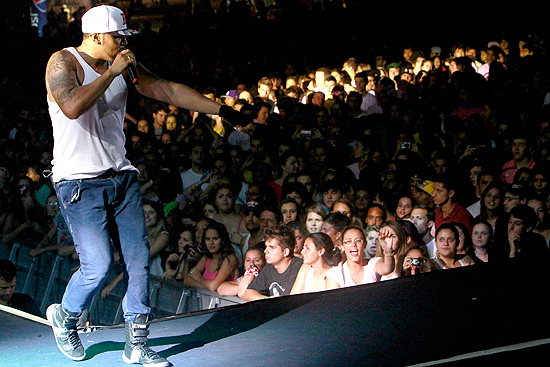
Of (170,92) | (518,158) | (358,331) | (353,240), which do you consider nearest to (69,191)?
(170,92)

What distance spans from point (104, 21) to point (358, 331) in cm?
169

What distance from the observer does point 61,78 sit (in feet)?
9.30

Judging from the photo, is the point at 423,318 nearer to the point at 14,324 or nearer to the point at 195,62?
the point at 14,324

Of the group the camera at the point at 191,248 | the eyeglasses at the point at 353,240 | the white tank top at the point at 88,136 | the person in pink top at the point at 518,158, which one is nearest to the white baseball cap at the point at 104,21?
the white tank top at the point at 88,136

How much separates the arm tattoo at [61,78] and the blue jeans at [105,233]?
38 centimetres

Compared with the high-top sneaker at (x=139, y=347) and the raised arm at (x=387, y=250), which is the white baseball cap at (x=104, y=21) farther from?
the raised arm at (x=387, y=250)

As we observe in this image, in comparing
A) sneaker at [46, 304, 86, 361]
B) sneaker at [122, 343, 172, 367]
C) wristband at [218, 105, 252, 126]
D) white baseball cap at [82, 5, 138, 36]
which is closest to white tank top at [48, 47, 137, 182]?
white baseball cap at [82, 5, 138, 36]

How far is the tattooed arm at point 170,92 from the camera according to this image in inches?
127

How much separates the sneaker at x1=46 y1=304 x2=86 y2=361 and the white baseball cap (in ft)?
3.85

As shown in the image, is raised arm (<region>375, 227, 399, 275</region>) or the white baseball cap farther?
raised arm (<region>375, 227, 399, 275</region>)

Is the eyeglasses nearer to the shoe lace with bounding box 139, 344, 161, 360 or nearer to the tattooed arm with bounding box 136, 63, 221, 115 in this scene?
the tattooed arm with bounding box 136, 63, 221, 115

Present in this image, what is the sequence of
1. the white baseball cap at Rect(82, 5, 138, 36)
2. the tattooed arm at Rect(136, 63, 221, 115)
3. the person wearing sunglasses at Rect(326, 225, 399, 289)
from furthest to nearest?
the person wearing sunglasses at Rect(326, 225, 399, 289) < the tattooed arm at Rect(136, 63, 221, 115) < the white baseball cap at Rect(82, 5, 138, 36)

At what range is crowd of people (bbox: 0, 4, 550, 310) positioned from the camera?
15.5 feet

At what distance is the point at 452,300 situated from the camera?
3.75 metres
